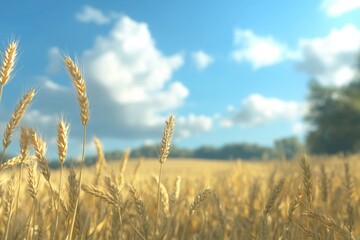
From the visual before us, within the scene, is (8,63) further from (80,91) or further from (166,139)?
(166,139)

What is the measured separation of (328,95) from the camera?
1807 inches

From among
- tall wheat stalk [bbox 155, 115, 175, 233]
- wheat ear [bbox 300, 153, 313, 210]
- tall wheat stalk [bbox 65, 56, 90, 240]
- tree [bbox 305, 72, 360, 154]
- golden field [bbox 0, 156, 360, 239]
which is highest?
tree [bbox 305, 72, 360, 154]

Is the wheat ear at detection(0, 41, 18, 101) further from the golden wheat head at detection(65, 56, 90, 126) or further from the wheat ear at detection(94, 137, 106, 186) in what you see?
the wheat ear at detection(94, 137, 106, 186)

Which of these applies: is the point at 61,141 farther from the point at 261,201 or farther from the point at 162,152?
the point at 261,201

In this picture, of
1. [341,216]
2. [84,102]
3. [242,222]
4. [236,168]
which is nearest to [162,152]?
[84,102]

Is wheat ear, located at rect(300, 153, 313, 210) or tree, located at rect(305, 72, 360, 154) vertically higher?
tree, located at rect(305, 72, 360, 154)

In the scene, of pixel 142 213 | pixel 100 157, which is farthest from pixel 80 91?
pixel 100 157

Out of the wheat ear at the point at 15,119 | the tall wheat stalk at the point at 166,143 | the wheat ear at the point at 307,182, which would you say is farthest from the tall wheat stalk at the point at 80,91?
the wheat ear at the point at 307,182

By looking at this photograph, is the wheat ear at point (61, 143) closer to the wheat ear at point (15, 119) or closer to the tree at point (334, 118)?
the wheat ear at point (15, 119)

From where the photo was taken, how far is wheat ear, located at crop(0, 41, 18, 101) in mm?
1854

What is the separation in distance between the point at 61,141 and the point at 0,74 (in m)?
0.41

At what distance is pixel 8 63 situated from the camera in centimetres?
196

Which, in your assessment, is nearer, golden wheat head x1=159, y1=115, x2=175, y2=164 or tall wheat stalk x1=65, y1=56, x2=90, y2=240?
tall wheat stalk x1=65, y1=56, x2=90, y2=240

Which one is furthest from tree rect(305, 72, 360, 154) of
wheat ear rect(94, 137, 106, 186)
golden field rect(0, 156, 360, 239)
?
wheat ear rect(94, 137, 106, 186)
